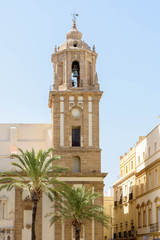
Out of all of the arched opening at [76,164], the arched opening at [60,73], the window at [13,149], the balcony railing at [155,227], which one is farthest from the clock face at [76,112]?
the balcony railing at [155,227]

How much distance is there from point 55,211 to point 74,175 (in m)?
4.10

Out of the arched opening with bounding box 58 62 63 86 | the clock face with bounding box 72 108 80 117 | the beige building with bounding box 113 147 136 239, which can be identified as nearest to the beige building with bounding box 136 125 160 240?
the beige building with bounding box 113 147 136 239

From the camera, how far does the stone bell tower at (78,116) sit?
177 feet

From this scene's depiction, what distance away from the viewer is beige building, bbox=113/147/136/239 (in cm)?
6316

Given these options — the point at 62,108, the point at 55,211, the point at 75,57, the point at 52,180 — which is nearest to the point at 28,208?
the point at 55,211

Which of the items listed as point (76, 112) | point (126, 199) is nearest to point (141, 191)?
point (126, 199)

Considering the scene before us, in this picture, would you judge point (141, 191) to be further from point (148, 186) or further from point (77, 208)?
point (77, 208)

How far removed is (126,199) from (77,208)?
61.6 ft

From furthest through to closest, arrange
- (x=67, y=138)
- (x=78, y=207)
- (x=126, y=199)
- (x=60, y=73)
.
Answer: (x=126, y=199)
(x=60, y=73)
(x=67, y=138)
(x=78, y=207)

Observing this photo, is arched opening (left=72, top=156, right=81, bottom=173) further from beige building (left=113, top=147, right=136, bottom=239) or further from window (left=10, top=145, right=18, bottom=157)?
beige building (left=113, top=147, right=136, bottom=239)

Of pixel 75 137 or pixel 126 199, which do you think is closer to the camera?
pixel 75 137

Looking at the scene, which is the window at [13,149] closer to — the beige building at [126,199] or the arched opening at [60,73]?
the arched opening at [60,73]

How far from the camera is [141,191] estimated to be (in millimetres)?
59344

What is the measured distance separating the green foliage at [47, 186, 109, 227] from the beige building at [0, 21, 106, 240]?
2.36m
